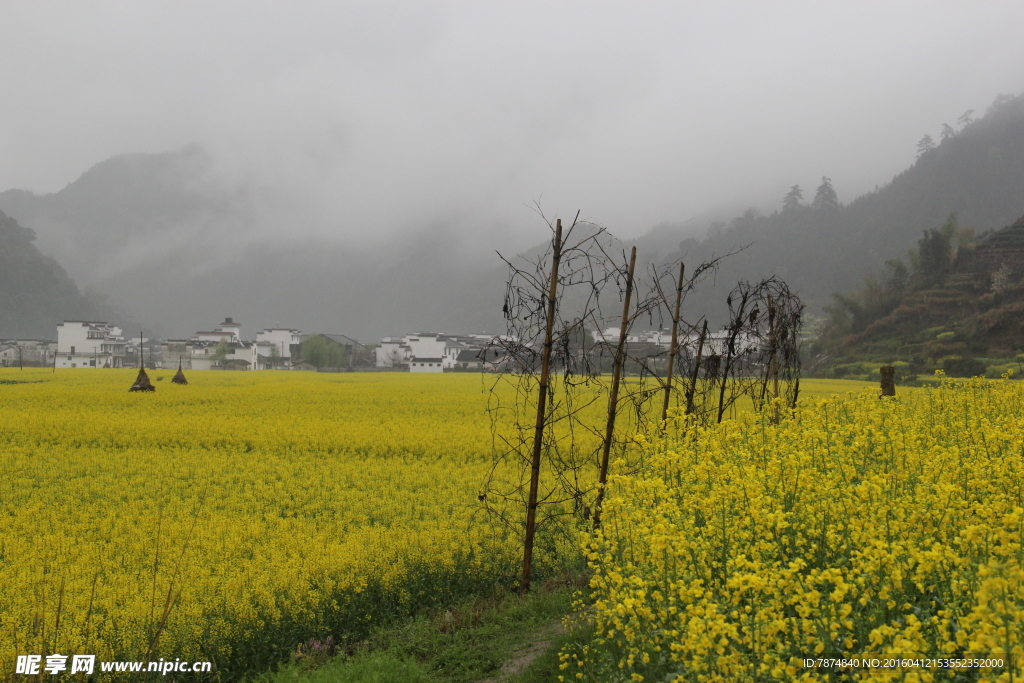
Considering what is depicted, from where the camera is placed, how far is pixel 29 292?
119750 millimetres

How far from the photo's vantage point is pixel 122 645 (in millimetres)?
5742

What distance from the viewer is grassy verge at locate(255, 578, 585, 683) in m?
5.04

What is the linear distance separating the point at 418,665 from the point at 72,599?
3.93m

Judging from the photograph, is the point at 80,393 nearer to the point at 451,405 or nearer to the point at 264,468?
the point at 451,405

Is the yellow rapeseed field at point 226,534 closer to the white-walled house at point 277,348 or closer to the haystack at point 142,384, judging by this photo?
the haystack at point 142,384

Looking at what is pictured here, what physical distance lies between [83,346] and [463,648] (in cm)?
9141

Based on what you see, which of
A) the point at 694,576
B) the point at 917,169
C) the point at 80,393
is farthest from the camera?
the point at 917,169

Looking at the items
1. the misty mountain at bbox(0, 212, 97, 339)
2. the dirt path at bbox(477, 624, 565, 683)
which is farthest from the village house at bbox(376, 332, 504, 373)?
the dirt path at bbox(477, 624, 565, 683)

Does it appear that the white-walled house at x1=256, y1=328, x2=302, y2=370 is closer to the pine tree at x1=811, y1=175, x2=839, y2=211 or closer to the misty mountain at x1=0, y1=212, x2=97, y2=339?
the misty mountain at x1=0, y1=212, x2=97, y2=339

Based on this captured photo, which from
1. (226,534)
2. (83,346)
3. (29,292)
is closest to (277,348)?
(83,346)

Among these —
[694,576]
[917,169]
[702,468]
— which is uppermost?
[917,169]

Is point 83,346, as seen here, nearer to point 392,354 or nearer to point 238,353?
point 238,353

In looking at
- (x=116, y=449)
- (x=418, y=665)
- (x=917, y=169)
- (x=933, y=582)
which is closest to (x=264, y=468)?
(x=116, y=449)

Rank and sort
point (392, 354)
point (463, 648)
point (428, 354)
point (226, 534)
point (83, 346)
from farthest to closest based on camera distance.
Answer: point (392, 354) → point (428, 354) → point (83, 346) → point (226, 534) → point (463, 648)
